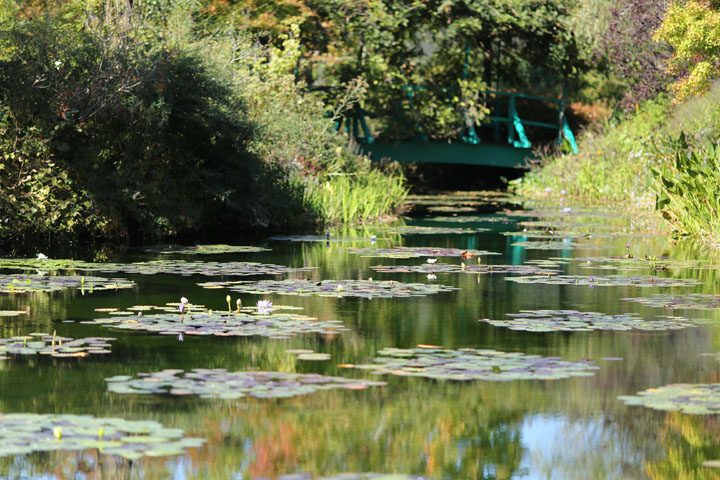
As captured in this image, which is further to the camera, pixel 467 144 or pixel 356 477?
pixel 467 144

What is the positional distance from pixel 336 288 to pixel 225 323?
2204 millimetres

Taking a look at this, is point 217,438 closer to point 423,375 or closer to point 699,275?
point 423,375

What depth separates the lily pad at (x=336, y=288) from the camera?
977 cm

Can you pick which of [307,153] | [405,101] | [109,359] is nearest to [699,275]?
[109,359]

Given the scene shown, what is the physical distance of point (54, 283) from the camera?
33.4ft

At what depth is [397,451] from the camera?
4879mm

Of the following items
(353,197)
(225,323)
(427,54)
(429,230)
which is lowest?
(225,323)

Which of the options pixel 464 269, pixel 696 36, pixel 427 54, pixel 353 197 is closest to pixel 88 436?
pixel 464 269

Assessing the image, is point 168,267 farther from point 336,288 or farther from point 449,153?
point 449,153

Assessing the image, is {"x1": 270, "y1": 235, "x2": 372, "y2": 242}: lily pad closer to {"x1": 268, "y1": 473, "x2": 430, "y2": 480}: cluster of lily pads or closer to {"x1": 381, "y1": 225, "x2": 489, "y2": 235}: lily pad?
{"x1": 381, "y1": 225, "x2": 489, "y2": 235}: lily pad

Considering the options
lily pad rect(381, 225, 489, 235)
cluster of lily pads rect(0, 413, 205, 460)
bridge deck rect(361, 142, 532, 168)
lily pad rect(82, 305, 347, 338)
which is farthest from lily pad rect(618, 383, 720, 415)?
bridge deck rect(361, 142, 532, 168)

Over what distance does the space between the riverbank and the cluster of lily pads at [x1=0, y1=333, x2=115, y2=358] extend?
9.59 metres

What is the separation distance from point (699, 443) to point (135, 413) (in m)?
2.44

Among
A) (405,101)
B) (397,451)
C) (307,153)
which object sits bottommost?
(397,451)
